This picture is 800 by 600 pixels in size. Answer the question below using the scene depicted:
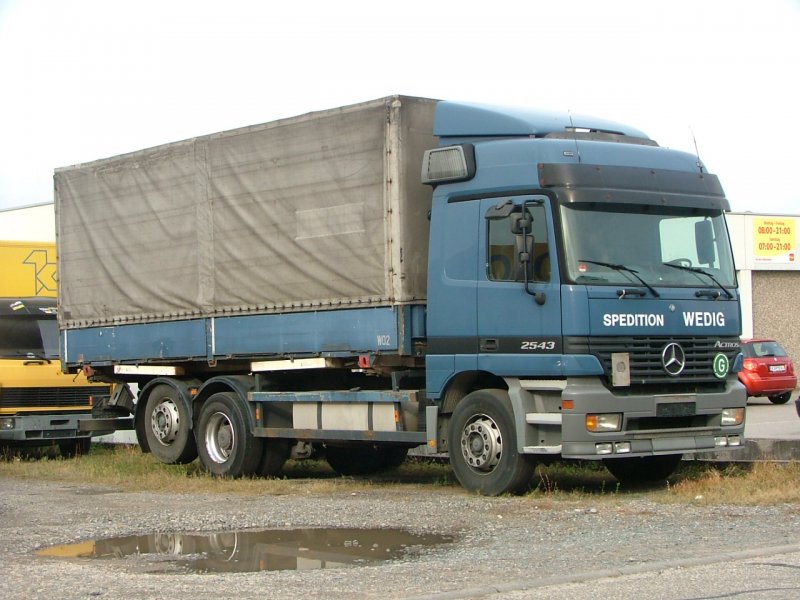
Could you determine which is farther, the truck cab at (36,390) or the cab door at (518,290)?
the truck cab at (36,390)

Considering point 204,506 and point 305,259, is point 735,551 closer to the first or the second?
point 204,506

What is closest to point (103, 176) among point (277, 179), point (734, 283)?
point (277, 179)

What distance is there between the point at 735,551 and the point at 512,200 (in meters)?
4.82

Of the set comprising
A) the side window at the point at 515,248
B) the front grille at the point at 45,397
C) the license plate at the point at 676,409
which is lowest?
the license plate at the point at 676,409

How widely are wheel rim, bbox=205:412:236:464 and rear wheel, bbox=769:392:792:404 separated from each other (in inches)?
720

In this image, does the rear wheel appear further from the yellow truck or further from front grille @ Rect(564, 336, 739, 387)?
front grille @ Rect(564, 336, 739, 387)

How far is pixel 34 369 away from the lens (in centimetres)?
1972

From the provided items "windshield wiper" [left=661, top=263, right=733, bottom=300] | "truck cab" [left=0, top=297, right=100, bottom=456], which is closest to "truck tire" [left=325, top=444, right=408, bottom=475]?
"truck cab" [left=0, top=297, right=100, bottom=456]

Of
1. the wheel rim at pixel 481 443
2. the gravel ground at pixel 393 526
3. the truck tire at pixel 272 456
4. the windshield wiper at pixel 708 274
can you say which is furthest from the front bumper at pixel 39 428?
the windshield wiper at pixel 708 274

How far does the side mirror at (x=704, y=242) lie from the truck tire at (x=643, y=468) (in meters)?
2.27

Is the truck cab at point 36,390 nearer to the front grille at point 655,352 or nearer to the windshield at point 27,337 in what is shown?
the windshield at point 27,337

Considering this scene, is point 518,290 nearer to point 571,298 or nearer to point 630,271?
point 571,298

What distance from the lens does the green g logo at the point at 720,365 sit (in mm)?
13086

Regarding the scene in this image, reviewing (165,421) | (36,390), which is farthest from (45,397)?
(165,421)
